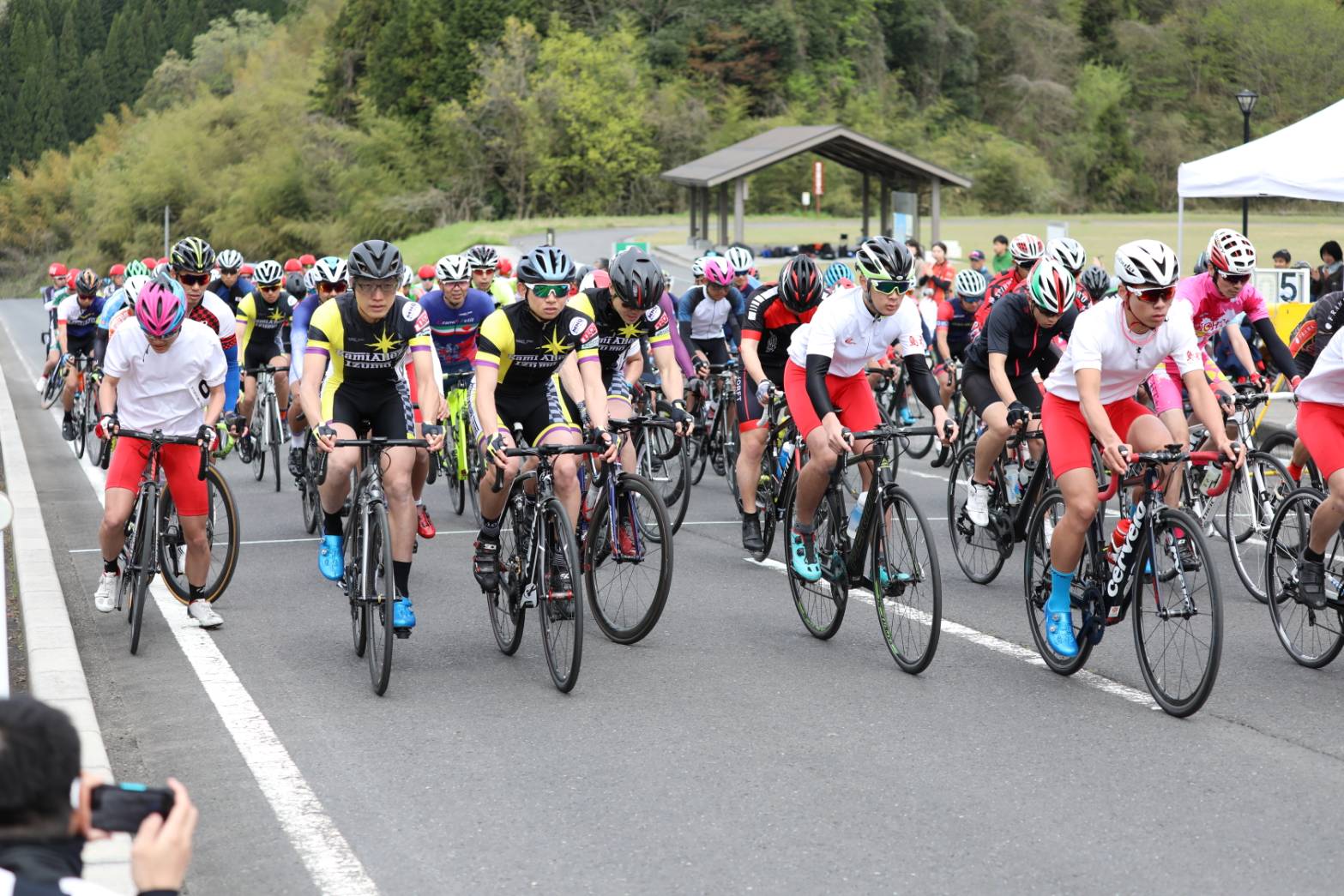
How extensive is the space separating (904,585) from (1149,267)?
5.93ft

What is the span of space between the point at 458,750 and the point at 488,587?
6.05 ft

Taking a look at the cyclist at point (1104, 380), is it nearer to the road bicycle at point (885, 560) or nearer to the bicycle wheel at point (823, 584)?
the road bicycle at point (885, 560)

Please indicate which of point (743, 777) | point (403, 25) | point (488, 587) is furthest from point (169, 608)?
point (403, 25)

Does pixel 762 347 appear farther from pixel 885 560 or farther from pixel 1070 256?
pixel 885 560

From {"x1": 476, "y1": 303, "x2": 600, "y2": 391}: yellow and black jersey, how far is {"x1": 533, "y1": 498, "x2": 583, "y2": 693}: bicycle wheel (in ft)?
3.50

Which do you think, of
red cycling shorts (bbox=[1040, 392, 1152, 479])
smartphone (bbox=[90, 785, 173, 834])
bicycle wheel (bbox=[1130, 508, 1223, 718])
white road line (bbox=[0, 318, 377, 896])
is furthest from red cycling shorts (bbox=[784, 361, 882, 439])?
smartphone (bbox=[90, 785, 173, 834])

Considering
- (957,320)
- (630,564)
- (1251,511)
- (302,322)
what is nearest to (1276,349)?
(1251,511)

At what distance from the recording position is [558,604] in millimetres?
7754

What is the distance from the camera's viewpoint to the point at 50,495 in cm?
1528

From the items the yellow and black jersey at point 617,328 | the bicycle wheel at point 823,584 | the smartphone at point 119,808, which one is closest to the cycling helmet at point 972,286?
the yellow and black jersey at point 617,328

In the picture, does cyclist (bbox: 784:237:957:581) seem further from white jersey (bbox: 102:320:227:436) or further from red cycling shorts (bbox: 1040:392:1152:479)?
white jersey (bbox: 102:320:227:436)

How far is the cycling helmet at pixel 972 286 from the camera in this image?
52.6 feet

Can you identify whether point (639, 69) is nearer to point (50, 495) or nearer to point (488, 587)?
point (50, 495)

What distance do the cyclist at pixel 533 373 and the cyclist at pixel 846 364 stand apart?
1.09 m
